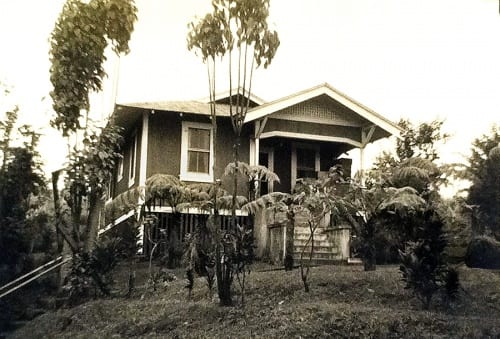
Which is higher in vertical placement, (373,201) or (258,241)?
(373,201)

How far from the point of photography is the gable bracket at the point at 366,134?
16469mm

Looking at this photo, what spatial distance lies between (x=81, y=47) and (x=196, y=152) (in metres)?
5.57

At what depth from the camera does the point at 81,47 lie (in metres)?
10.5

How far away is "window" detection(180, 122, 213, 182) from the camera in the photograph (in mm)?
15258

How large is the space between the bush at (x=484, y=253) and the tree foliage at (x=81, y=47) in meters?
7.97

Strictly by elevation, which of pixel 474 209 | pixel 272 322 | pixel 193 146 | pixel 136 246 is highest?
pixel 193 146

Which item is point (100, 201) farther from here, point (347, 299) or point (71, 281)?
point (347, 299)

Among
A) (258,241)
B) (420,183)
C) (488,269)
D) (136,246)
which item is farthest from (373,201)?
(136,246)

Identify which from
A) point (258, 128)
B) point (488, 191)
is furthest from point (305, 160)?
point (488, 191)

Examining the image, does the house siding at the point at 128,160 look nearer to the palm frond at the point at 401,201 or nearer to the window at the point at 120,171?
the window at the point at 120,171

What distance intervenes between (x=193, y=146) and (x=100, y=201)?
4.69 metres

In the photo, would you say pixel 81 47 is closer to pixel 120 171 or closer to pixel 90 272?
pixel 90 272

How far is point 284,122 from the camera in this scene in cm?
1609

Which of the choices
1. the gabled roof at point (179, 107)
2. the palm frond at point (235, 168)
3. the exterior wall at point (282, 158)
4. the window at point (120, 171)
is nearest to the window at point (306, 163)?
the exterior wall at point (282, 158)
